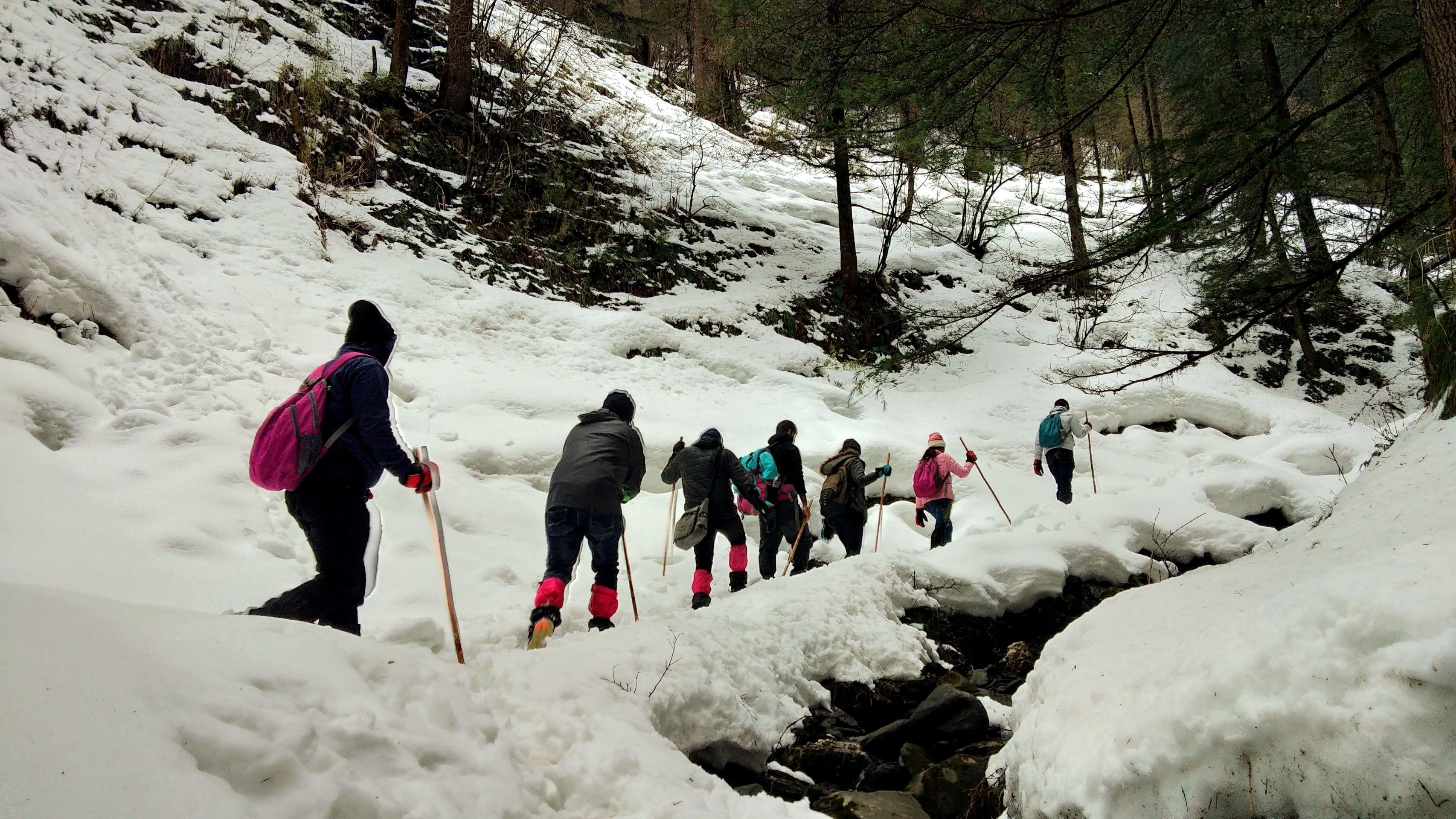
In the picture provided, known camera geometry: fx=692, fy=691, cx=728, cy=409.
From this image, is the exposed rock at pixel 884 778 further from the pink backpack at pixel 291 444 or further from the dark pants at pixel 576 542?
the pink backpack at pixel 291 444

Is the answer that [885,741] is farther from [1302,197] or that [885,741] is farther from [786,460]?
[1302,197]

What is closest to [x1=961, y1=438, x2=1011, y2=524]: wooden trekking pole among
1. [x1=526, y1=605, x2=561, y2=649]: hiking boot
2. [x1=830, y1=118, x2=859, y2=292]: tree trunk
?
[x1=830, y1=118, x2=859, y2=292]: tree trunk

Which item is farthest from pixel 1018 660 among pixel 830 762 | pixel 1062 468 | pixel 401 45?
pixel 401 45

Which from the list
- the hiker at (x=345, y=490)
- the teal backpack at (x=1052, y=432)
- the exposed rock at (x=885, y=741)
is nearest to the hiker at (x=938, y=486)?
the teal backpack at (x=1052, y=432)

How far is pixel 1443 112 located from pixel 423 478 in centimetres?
562

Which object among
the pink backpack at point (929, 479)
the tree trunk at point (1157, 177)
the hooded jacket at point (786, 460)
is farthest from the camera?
the pink backpack at point (929, 479)

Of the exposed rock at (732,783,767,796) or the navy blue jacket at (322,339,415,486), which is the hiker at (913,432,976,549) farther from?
the navy blue jacket at (322,339,415,486)

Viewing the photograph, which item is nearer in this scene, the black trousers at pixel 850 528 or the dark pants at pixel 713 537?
the dark pants at pixel 713 537

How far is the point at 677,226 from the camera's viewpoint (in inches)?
539

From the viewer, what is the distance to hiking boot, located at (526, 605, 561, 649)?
3672 mm

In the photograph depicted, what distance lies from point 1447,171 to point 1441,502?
2.24 metres

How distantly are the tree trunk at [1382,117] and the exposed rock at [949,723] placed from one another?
5679 mm

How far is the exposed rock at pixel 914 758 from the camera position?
308cm

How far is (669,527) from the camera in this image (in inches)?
249
